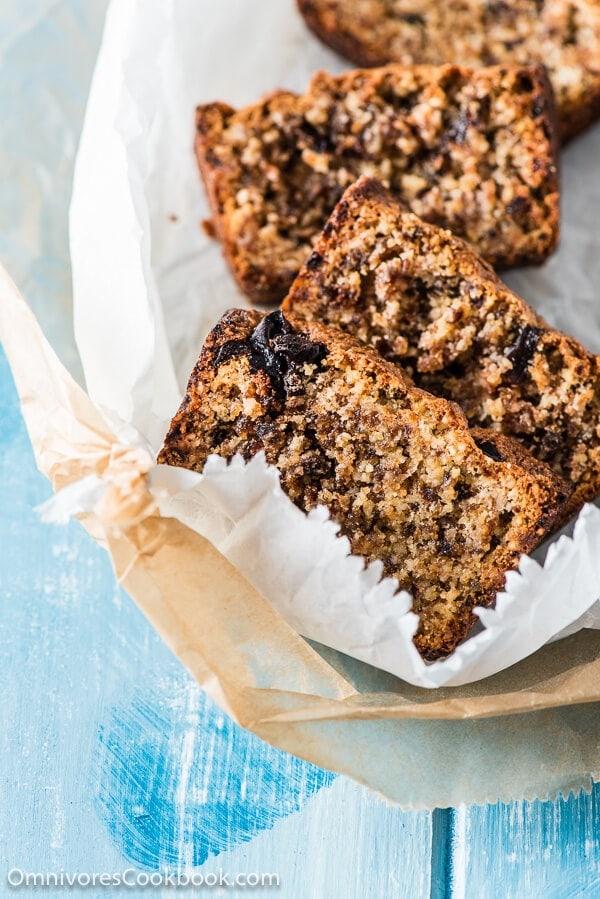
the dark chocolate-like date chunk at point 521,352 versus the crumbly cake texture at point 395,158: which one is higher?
the crumbly cake texture at point 395,158

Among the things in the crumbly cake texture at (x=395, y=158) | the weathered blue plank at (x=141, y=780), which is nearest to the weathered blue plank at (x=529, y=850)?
the weathered blue plank at (x=141, y=780)

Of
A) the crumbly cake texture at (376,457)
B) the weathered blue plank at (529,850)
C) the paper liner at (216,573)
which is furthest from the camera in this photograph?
the weathered blue plank at (529,850)

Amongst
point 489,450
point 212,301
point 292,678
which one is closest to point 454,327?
point 489,450

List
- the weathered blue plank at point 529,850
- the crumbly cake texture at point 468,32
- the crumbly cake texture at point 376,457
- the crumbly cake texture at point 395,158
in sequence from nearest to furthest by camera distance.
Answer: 1. the crumbly cake texture at point 376,457
2. the weathered blue plank at point 529,850
3. the crumbly cake texture at point 395,158
4. the crumbly cake texture at point 468,32

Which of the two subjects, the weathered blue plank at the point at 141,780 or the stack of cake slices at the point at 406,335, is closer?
the stack of cake slices at the point at 406,335

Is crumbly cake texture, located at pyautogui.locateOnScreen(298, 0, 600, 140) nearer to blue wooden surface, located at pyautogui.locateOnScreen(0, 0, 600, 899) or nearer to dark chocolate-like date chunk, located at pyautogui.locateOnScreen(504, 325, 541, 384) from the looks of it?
dark chocolate-like date chunk, located at pyautogui.locateOnScreen(504, 325, 541, 384)

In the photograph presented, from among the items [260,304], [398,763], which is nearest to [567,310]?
[260,304]

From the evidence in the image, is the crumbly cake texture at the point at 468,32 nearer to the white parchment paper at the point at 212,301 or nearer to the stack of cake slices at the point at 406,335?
the white parchment paper at the point at 212,301

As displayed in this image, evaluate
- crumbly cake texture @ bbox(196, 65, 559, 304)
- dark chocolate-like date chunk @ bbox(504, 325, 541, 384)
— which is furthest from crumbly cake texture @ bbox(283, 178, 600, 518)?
crumbly cake texture @ bbox(196, 65, 559, 304)

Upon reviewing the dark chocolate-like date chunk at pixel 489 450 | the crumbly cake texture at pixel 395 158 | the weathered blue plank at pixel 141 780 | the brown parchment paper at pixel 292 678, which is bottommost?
the weathered blue plank at pixel 141 780
